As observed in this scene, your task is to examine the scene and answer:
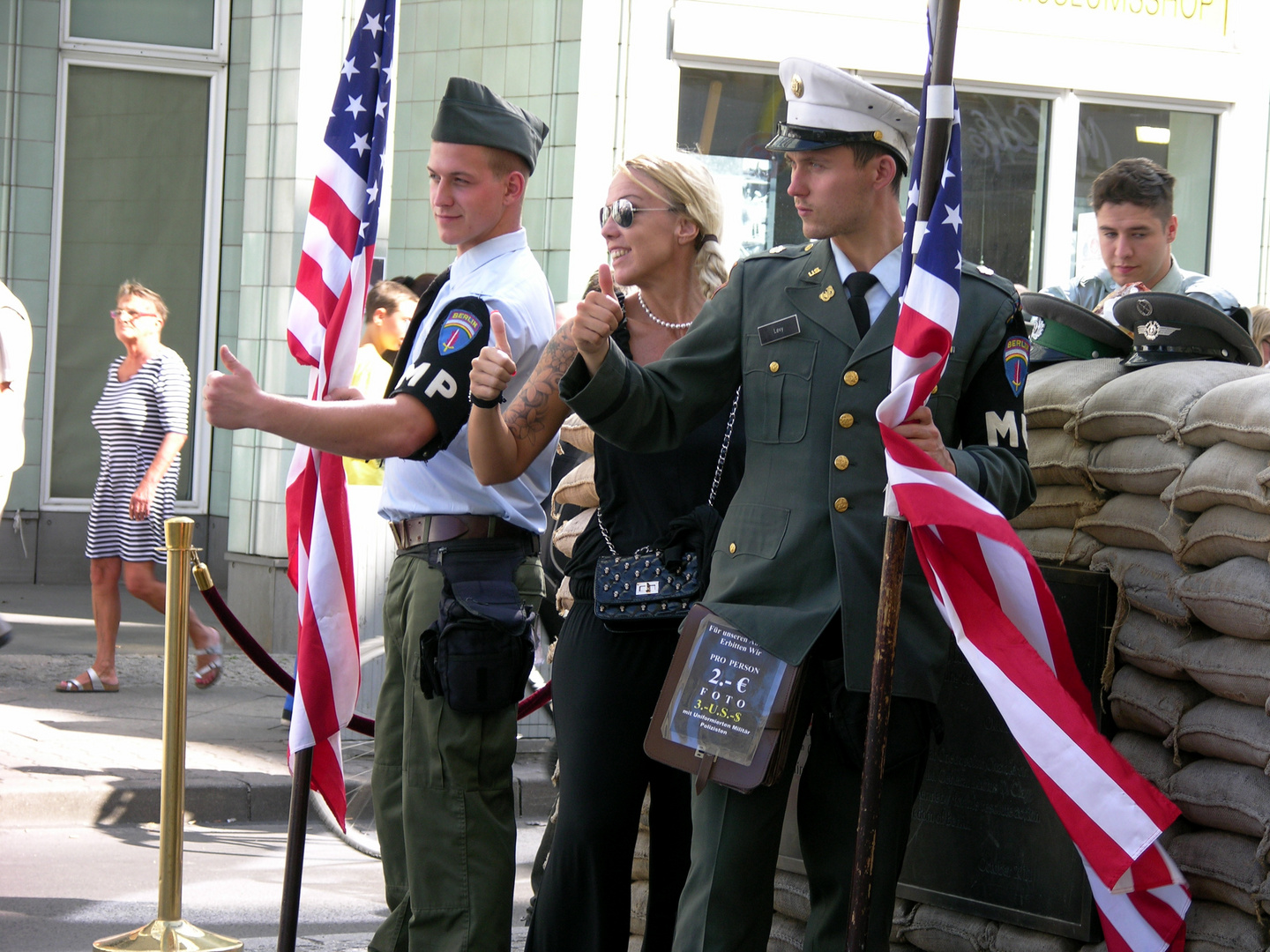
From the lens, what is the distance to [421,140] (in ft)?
34.6

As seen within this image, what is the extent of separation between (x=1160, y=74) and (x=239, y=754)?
28.3 ft

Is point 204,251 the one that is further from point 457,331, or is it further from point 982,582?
point 982,582

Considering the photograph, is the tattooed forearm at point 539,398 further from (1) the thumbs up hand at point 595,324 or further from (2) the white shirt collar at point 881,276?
(2) the white shirt collar at point 881,276

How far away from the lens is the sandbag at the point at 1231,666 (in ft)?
10.5

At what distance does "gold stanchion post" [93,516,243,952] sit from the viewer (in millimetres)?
4066

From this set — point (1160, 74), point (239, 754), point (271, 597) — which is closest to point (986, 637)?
point (239, 754)

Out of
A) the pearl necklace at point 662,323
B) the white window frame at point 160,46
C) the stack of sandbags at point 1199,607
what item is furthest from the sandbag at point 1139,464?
the white window frame at point 160,46

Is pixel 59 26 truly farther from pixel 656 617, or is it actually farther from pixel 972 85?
pixel 656 617

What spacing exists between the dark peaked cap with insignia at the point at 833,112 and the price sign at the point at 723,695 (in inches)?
38.7

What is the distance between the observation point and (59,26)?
1199cm

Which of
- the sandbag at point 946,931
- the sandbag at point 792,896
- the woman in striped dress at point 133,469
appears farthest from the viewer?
the woman in striped dress at point 133,469

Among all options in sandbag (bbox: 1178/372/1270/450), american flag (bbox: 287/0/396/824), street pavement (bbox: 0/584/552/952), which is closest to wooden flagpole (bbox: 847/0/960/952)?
sandbag (bbox: 1178/372/1270/450)

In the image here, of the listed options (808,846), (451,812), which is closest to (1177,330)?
(808,846)

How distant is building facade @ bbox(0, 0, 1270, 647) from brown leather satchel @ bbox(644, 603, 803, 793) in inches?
276
